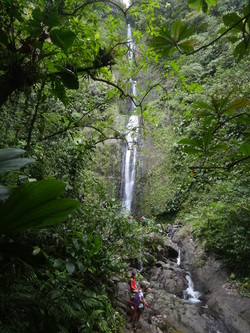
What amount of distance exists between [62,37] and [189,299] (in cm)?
551

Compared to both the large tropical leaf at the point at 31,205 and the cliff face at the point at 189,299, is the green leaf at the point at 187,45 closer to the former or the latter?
the large tropical leaf at the point at 31,205

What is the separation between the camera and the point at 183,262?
6.31 m

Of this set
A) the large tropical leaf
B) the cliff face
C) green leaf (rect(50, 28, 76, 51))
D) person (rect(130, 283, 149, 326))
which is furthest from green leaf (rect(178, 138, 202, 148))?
person (rect(130, 283, 149, 326))

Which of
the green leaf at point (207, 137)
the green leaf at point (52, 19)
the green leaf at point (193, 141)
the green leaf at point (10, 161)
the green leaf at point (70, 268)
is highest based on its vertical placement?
the green leaf at point (52, 19)

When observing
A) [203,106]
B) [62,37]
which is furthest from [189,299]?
[62,37]

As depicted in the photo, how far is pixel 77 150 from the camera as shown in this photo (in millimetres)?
2645

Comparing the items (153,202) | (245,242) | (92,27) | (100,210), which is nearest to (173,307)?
(245,242)

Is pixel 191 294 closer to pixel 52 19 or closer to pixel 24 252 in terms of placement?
pixel 24 252

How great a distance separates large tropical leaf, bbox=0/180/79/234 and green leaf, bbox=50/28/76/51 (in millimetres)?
995

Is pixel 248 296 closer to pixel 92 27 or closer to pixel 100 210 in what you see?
pixel 100 210

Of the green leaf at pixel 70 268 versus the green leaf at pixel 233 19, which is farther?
the green leaf at pixel 70 268

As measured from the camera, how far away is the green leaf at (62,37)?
134 centimetres

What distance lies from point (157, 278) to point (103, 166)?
7908mm

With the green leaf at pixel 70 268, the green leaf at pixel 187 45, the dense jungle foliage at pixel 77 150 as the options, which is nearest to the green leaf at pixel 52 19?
the dense jungle foliage at pixel 77 150
